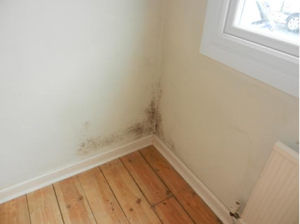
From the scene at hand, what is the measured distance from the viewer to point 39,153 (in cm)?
150

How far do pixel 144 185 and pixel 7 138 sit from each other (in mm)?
952

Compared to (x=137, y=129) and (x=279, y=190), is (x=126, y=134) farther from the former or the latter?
(x=279, y=190)

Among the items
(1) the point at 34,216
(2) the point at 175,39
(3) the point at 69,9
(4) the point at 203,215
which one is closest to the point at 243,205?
(4) the point at 203,215

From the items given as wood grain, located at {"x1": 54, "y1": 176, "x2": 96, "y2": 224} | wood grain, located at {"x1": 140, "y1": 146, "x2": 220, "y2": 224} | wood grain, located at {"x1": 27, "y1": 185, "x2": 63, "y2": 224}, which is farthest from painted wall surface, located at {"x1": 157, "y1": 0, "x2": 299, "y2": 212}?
wood grain, located at {"x1": 27, "y1": 185, "x2": 63, "y2": 224}

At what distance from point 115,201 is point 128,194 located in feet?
0.34

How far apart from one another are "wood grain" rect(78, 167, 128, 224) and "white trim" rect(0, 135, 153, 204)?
0.06m

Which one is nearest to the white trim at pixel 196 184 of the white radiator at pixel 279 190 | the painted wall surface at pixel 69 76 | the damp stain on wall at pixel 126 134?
the damp stain on wall at pixel 126 134

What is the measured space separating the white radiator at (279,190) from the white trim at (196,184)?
28 cm

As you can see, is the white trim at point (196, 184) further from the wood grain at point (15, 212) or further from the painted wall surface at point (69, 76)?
the wood grain at point (15, 212)

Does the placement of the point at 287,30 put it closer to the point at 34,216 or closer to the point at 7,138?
the point at 7,138

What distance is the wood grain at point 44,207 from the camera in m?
1.42

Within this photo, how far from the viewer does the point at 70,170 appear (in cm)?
169

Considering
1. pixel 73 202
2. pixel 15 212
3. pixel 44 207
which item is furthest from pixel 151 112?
pixel 15 212

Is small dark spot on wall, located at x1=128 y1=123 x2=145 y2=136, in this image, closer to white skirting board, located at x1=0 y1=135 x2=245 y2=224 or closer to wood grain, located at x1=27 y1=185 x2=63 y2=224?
white skirting board, located at x1=0 y1=135 x2=245 y2=224
